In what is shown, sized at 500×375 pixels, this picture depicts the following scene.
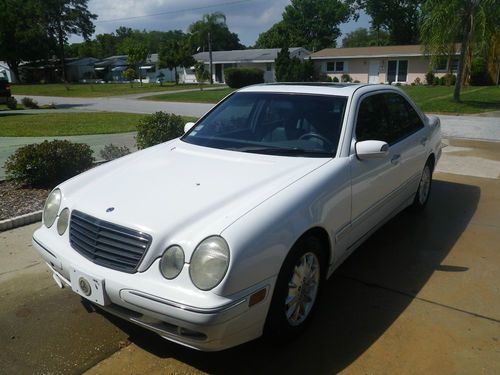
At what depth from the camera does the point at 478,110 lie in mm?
16891

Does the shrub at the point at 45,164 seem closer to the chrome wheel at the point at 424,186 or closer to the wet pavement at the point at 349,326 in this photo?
the wet pavement at the point at 349,326

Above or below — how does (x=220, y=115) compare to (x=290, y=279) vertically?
above

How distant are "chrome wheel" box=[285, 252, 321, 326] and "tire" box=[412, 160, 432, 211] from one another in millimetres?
2610

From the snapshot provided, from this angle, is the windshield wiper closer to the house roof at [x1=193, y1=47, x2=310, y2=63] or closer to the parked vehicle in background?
the parked vehicle in background

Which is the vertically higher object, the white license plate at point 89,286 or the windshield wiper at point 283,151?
the windshield wiper at point 283,151

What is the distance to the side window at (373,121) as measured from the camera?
12.3 feet

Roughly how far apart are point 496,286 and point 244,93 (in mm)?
2765

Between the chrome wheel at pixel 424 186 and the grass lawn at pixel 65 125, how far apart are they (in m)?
9.60

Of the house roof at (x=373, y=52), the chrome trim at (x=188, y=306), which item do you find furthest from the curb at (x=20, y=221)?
the house roof at (x=373, y=52)

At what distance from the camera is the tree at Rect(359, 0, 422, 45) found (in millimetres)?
56500

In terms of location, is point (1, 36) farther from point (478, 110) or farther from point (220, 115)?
point (220, 115)

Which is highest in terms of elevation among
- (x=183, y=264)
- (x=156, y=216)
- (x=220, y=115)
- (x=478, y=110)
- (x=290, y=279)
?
(x=220, y=115)

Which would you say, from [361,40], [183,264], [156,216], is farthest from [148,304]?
[361,40]

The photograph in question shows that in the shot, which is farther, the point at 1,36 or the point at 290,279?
the point at 1,36
